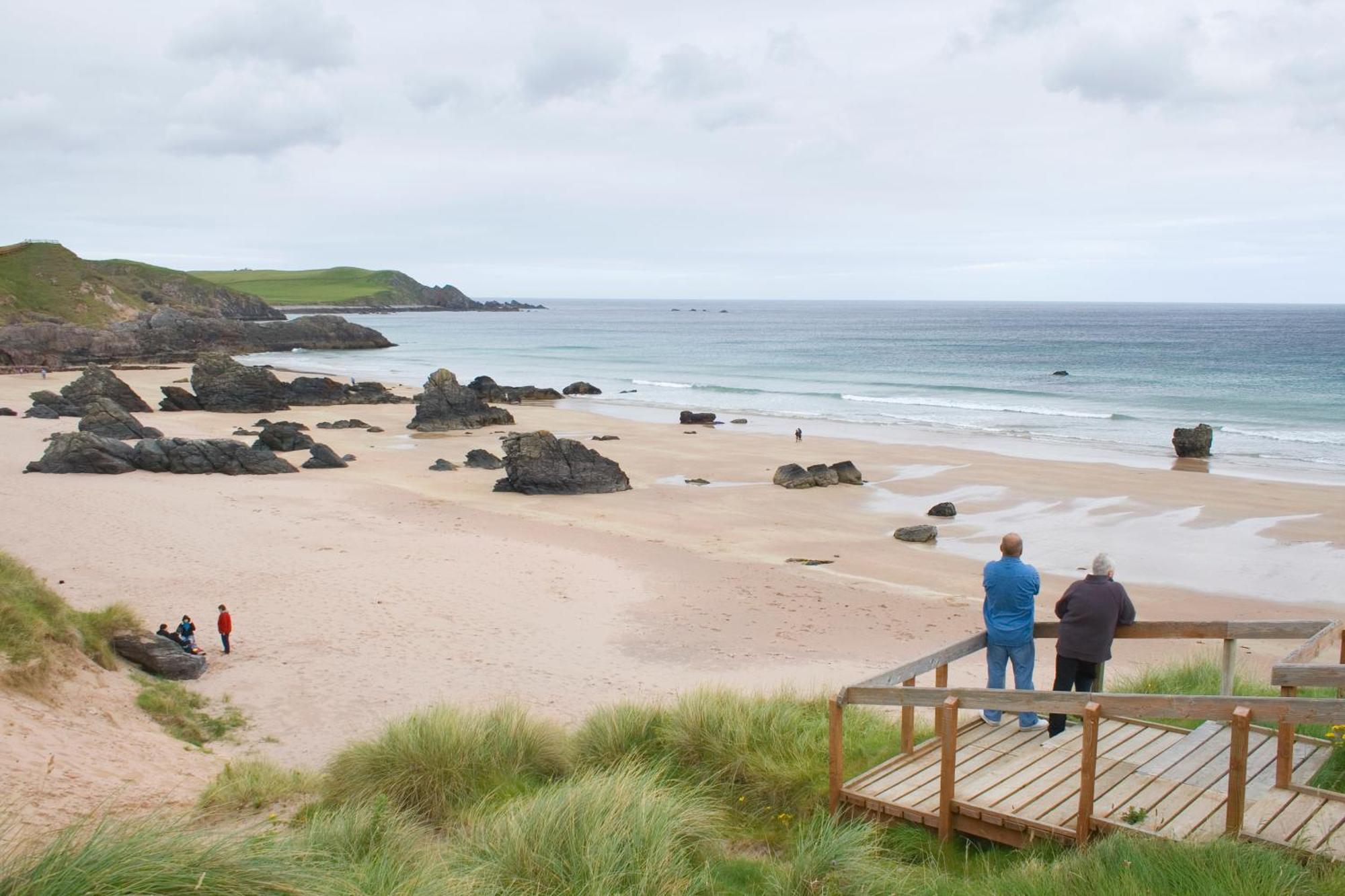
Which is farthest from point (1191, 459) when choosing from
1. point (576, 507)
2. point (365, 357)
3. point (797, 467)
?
point (365, 357)

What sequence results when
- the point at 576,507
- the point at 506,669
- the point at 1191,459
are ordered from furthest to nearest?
the point at 1191,459 < the point at 576,507 < the point at 506,669

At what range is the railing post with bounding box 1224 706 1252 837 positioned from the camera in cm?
539

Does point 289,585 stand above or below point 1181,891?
below

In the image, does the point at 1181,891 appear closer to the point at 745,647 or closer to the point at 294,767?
the point at 294,767

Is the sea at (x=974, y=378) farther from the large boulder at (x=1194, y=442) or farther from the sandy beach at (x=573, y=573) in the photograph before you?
the sandy beach at (x=573, y=573)

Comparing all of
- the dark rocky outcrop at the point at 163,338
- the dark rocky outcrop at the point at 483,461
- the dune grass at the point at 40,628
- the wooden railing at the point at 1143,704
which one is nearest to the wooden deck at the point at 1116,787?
the wooden railing at the point at 1143,704

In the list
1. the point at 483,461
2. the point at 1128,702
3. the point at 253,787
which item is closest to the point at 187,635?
the point at 253,787

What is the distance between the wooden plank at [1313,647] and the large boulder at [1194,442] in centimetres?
2874

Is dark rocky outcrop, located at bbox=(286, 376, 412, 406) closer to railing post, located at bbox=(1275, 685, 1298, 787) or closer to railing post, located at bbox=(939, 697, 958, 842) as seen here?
railing post, located at bbox=(939, 697, 958, 842)

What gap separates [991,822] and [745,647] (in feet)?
26.0

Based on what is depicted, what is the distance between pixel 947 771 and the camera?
20.2ft

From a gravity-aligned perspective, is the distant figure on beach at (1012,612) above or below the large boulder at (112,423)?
above

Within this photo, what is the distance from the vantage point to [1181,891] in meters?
4.85

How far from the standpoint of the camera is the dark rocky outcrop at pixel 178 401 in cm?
4303
